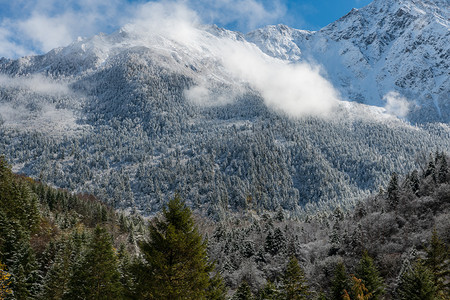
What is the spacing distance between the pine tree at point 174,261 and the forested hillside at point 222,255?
0.05 metres

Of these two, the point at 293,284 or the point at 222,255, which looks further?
the point at 222,255

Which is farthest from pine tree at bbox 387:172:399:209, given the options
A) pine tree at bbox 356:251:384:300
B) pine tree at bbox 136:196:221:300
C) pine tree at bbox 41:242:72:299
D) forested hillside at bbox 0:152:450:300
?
pine tree at bbox 136:196:221:300

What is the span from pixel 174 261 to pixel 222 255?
75639mm

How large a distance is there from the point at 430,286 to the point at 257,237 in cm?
7509

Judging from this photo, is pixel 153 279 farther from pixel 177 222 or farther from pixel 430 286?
pixel 430 286

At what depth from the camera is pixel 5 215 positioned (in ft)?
165

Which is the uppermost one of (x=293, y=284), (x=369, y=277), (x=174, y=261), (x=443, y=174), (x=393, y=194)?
(x=443, y=174)

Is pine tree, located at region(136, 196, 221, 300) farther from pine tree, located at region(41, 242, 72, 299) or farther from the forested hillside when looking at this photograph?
pine tree, located at region(41, 242, 72, 299)

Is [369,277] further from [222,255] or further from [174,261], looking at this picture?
[222,255]

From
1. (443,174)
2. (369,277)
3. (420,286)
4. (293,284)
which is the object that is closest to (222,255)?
(369,277)

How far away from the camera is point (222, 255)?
8975 centimetres

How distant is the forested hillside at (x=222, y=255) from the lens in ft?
58.2

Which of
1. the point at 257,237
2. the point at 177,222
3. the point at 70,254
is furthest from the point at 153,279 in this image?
the point at 257,237

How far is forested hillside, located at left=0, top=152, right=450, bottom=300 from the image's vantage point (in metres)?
17.8
